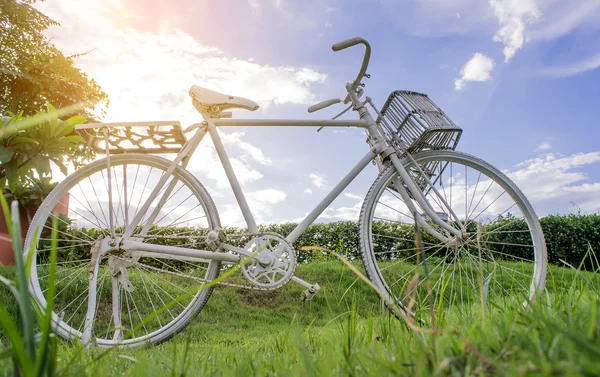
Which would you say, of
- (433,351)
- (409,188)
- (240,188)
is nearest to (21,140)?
(240,188)

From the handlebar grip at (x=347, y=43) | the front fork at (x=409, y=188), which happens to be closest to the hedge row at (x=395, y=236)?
the front fork at (x=409, y=188)

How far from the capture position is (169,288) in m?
4.41

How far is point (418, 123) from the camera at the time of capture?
8.12ft

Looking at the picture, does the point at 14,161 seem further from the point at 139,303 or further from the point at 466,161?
the point at 466,161

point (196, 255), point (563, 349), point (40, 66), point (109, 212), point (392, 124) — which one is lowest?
point (563, 349)

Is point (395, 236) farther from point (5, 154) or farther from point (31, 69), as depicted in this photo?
point (31, 69)

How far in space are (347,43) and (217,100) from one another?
0.84 m

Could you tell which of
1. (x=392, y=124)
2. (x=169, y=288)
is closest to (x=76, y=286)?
(x=169, y=288)

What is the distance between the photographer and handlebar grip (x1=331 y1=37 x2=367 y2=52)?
240cm

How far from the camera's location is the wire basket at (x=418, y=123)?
2453mm

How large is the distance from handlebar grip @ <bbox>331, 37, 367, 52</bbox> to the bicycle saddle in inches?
22.9

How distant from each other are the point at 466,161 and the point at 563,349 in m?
2.21

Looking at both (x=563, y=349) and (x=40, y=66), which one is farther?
(x=40, y=66)

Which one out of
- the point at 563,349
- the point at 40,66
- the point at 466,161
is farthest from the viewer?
the point at 40,66
